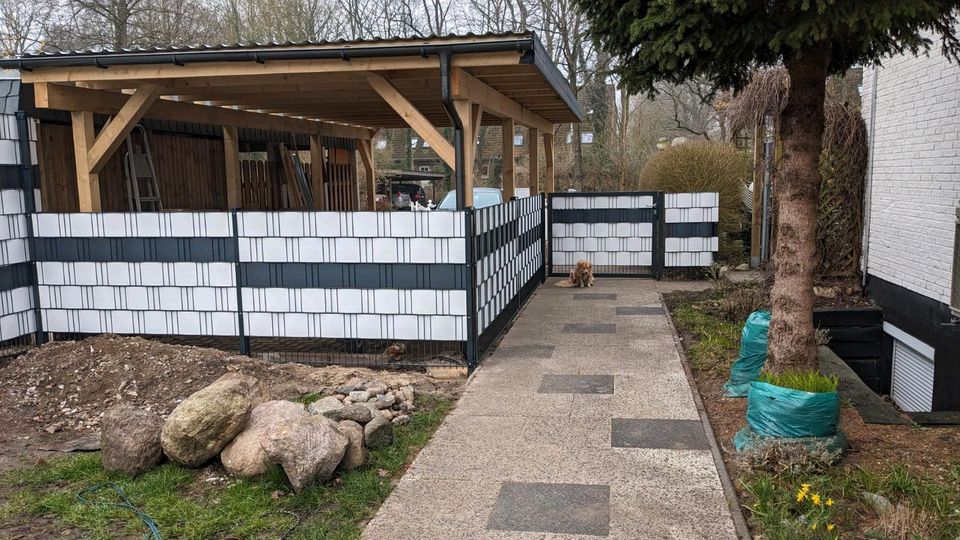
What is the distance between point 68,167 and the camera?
30.0 feet

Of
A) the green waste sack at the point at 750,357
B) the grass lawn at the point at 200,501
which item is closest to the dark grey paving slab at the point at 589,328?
the green waste sack at the point at 750,357

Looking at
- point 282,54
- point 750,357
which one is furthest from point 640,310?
point 282,54

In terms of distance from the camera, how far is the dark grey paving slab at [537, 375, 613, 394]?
265 inches

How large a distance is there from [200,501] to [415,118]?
4292 mm

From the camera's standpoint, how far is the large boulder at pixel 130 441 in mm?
4957

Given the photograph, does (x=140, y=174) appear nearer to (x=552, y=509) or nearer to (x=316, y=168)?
(x=316, y=168)

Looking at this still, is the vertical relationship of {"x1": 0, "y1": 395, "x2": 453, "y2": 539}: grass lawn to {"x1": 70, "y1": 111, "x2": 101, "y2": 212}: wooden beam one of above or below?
below

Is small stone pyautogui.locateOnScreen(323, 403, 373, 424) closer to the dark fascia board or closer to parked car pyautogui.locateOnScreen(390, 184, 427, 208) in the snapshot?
the dark fascia board

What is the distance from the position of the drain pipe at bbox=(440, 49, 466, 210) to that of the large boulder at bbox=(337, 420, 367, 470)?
9.83 ft

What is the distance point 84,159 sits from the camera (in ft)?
27.2

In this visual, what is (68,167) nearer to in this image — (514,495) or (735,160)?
(514,495)

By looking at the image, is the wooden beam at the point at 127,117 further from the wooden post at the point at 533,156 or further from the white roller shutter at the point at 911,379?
the white roller shutter at the point at 911,379

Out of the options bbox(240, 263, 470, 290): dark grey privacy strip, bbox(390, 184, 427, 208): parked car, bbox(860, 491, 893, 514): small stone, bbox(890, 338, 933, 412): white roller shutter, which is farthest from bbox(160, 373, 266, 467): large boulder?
bbox(390, 184, 427, 208): parked car

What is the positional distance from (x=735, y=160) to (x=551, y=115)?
15.8ft
